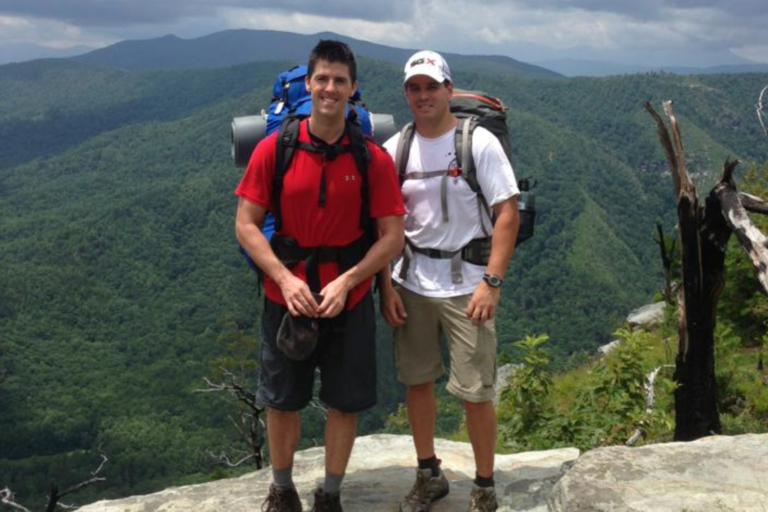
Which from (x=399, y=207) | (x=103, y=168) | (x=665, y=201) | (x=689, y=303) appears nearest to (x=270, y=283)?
(x=399, y=207)

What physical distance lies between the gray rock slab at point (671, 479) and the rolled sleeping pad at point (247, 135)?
2.37 metres

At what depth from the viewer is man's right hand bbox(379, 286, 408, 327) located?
12.4 feet

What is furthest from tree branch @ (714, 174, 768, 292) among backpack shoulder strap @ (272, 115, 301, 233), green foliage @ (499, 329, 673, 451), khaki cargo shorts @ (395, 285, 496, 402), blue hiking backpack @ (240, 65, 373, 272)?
backpack shoulder strap @ (272, 115, 301, 233)

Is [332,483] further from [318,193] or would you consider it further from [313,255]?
[318,193]

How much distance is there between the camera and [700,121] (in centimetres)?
16850

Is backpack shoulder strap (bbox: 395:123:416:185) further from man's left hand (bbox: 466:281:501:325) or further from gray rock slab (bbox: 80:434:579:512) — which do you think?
gray rock slab (bbox: 80:434:579:512)

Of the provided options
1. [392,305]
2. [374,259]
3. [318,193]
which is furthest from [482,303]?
[318,193]

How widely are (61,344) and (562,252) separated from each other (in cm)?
6829

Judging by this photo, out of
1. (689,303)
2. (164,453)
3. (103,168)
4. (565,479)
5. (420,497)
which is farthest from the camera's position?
(103,168)

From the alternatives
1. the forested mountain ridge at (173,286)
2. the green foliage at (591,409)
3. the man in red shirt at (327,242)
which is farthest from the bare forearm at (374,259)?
the forested mountain ridge at (173,286)

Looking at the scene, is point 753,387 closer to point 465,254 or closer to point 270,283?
point 465,254

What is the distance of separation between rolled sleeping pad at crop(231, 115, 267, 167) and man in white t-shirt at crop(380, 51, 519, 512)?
73 cm

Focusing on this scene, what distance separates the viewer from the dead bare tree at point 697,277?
16.5ft

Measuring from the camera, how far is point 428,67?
12.0 ft
